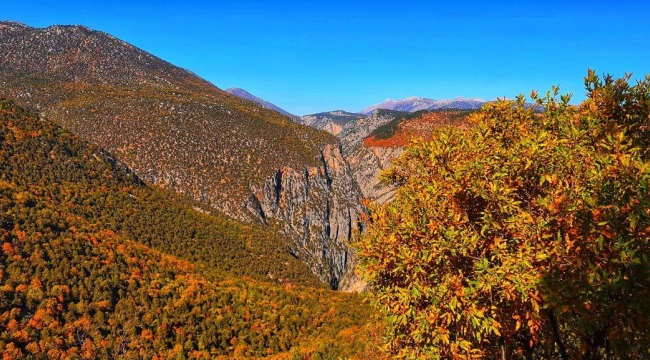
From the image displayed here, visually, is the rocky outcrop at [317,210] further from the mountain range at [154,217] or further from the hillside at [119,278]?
the hillside at [119,278]

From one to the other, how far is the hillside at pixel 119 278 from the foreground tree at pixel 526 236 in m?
31.1

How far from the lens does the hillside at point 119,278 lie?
137 ft

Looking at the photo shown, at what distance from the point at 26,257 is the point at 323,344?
36.6 metres

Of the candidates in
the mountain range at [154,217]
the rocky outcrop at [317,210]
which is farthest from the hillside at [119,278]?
the rocky outcrop at [317,210]

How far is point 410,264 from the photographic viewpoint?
8.55m

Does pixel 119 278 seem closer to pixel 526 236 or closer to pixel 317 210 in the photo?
pixel 526 236

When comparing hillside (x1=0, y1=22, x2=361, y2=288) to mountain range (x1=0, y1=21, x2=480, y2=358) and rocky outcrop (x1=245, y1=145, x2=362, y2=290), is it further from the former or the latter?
mountain range (x1=0, y1=21, x2=480, y2=358)

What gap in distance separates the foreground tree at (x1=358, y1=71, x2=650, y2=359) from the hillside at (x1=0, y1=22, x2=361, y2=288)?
9310cm

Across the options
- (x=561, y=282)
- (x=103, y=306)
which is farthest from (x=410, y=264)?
(x=103, y=306)

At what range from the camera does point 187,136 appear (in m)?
126

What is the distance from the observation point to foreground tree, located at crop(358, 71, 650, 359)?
641 cm

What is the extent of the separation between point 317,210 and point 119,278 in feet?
354

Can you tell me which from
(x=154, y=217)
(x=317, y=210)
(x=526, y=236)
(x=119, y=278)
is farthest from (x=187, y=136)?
(x=526, y=236)

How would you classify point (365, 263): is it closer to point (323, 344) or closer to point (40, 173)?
point (323, 344)
